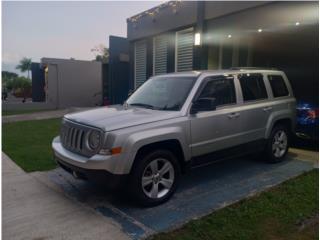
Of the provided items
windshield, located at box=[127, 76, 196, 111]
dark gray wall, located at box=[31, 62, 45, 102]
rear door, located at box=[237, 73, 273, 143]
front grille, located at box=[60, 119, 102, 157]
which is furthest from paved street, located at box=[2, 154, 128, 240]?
dark gray wall, located at box=[31, 62, 45, 102]

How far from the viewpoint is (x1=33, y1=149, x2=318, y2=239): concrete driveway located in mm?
3723

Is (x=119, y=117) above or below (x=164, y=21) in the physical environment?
below

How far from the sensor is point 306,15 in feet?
24.8

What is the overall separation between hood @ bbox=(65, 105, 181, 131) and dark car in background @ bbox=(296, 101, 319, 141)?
353 centimetres

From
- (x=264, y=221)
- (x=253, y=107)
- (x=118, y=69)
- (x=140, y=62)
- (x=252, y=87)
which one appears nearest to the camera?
(x=264, y=221)

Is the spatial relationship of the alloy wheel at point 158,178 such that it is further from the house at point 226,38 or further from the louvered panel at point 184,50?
the louvered panel at point 184,50

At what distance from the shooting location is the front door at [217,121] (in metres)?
4.48

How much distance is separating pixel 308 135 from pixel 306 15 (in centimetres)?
319

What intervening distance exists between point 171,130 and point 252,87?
7.18ft

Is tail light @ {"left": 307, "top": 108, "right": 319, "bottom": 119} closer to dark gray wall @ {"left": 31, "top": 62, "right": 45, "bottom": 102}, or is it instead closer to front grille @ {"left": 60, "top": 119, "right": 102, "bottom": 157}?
front grille @ {"left": 60, "top": 119, "right": 102, "bottom": 157}

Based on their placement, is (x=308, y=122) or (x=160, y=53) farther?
(x=160, y=53)

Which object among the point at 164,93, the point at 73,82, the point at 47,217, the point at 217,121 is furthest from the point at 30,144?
the point at 73,82

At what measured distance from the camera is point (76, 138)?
4.16m

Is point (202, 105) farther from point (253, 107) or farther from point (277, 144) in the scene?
point (277, 144)
